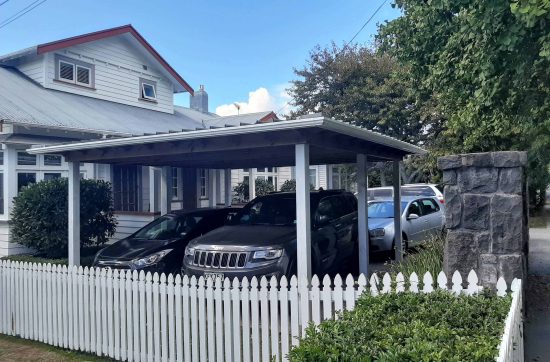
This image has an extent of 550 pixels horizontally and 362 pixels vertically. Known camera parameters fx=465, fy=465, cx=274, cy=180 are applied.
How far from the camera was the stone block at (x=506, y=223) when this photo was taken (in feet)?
16.4

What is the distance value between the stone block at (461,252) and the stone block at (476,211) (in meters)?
0.12

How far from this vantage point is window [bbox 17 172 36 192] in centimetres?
1170

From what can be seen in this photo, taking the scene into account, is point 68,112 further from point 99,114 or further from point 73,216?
point 73,216

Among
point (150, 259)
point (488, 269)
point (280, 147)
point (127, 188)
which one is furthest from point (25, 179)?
point (488, 269)

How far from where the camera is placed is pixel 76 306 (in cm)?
638

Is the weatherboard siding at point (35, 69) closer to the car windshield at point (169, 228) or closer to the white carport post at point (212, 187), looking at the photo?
the white carport post at point (212, 187)

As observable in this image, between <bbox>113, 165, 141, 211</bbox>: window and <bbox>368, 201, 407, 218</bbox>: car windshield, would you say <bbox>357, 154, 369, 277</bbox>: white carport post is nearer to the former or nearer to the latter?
<bbox>368, 201, 407, 218</bbox>: car windshield

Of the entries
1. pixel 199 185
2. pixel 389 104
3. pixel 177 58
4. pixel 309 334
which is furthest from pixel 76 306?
pixel 389 104

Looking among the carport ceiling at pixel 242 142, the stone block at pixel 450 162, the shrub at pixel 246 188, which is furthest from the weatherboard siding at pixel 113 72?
the stone block at pixel 450 162

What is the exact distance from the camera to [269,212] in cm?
870

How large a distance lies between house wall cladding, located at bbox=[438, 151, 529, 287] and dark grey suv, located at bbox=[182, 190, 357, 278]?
8.29ft

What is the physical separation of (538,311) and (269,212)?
4.57m

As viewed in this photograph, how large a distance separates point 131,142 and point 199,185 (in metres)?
10.2

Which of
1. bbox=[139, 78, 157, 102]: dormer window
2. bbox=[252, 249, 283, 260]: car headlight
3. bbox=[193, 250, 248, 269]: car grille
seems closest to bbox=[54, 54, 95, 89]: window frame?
bbox=[139, 78, 157, 102]: dormer window
